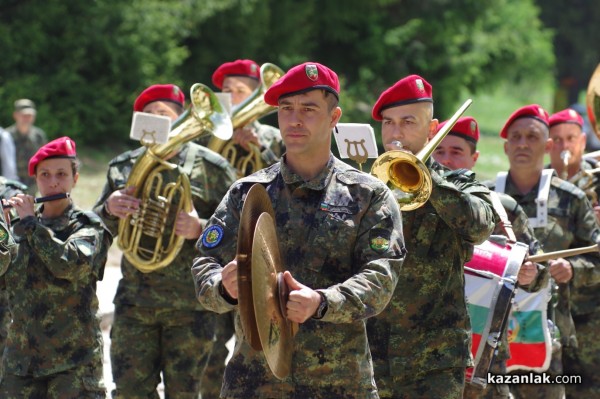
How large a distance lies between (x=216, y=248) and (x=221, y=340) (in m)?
4.04

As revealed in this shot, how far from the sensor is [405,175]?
240 inches

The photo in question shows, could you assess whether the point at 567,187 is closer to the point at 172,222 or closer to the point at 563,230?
the point at 563,230

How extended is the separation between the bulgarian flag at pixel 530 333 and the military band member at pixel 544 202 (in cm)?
46

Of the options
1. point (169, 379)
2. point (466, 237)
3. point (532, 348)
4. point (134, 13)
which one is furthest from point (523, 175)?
point (134, 13)

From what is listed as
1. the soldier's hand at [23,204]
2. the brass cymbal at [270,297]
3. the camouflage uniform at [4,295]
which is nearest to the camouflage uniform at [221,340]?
the camouflage uniform at [4,295]

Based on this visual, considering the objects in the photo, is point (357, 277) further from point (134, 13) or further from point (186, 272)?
point (134, 13)

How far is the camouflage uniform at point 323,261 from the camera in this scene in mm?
5020

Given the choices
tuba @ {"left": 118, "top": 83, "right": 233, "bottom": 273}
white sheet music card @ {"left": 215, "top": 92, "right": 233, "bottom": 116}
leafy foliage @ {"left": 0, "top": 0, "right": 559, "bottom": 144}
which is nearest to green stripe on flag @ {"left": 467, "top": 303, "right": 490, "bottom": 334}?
tuba @ {"left": 118, "top": 83, "right": 233, "bottom": 273}

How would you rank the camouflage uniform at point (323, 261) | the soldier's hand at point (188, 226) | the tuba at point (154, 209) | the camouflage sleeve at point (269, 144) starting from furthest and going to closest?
the camouflage sleeve at point (269, 144) < the tuba at point (154, 209) < the soldier's hand at point (188, 226) < the camouflage uniform at point (323, 261)

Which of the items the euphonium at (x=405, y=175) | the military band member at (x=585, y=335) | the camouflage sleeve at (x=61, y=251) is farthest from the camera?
the military band member at (x=585, y=335)

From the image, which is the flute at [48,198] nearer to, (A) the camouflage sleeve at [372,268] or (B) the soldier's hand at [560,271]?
(A) the camouflage sleeve at [372,268]

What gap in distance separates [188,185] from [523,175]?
215 centimetres

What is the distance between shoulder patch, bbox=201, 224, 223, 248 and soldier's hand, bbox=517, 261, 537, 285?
252 centimetres

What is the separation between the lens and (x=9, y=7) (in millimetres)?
22625
